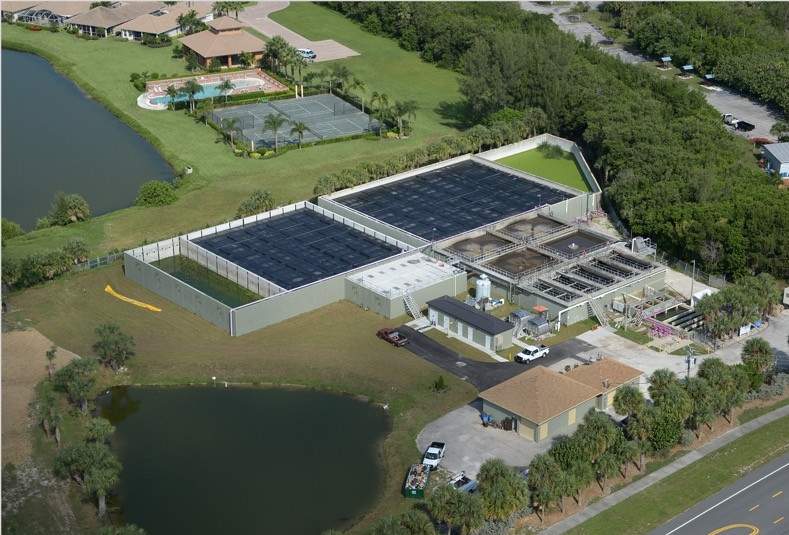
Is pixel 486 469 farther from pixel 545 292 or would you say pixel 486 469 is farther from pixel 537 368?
pixel 545 292

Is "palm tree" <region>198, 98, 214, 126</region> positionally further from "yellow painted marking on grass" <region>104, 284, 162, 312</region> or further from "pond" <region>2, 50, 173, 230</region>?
"yellow painted marking on grass" <region>104, 284, 162, 312</region>

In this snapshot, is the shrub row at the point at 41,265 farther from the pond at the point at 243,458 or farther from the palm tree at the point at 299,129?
the palm tree at the point at 299,129

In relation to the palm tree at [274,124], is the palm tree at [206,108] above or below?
below

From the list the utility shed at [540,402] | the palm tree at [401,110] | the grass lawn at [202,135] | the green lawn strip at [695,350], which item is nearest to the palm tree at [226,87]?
the grass lawn at [202,135]

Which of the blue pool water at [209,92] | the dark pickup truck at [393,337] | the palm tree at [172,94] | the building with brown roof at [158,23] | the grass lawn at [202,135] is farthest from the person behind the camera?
the building with brown roof at [158,23]

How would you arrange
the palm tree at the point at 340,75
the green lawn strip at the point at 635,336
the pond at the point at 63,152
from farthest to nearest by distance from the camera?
the palm tree at the point at 340,75 → the pond at the point at 63,152 → the green lawn strip at the point at 635,336

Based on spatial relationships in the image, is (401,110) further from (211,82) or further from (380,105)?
(211,82)

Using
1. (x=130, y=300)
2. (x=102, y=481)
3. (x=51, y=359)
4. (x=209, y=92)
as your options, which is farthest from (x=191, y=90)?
(x=102, y=481)
